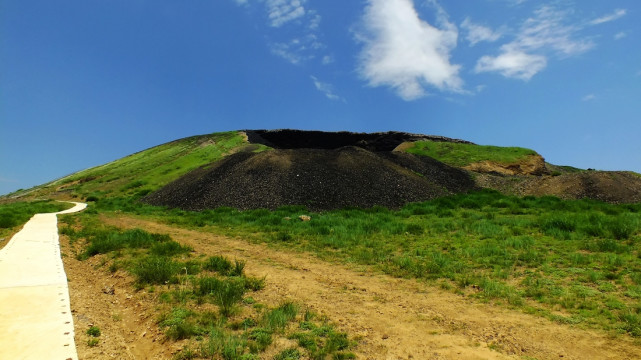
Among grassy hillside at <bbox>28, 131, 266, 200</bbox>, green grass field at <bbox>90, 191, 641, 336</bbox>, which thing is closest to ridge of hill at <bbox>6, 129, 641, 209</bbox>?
grassy hillside at <bbox>28, 131, 266, 200</bbox>

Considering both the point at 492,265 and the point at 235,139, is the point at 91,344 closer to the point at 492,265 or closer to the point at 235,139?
the point at 492,265

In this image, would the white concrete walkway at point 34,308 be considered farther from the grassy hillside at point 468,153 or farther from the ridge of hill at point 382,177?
the grassy hillside at point 468,153

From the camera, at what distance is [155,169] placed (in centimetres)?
5059

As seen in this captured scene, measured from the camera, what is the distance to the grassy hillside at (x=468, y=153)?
135 feet

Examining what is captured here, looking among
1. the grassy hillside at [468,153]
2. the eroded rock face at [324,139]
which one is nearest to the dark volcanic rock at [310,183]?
the grassy hillside at [468,153]

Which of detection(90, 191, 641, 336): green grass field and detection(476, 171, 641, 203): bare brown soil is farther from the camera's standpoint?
detection(476, 171, 641, 203): bare brown soil

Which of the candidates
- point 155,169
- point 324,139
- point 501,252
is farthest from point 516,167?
point 155,169

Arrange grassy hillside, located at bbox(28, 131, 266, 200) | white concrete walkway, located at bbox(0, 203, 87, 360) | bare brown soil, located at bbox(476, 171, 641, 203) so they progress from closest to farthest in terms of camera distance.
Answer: white concrete walkway, located at bbox(0, 203, 87, 360) < bare brown soil, located at bbox(476, 171, 641, 203) < grassy hillside, located at bbox(28, 131, 266, 200)

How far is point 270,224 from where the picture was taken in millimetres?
16156

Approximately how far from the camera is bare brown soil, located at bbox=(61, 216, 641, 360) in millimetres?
4496

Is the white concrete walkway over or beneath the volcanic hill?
beneath

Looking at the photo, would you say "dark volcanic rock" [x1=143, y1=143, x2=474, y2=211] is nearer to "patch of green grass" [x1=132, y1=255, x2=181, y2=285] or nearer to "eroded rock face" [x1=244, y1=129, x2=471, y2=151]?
"patch of green grass" [x1=132, y1=255, x2=181, y2=285]

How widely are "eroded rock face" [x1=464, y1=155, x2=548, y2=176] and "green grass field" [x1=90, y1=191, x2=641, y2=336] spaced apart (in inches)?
810

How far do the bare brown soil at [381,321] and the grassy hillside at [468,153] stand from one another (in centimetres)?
3626
